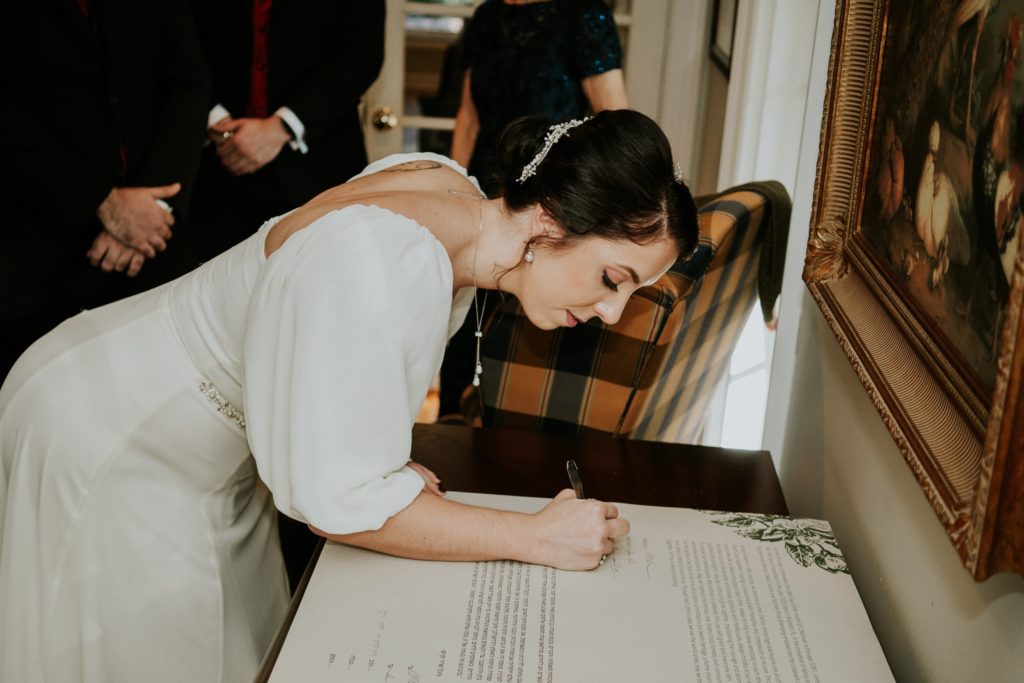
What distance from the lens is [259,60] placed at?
2.72 metres

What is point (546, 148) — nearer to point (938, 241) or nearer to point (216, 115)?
point (938, 241)

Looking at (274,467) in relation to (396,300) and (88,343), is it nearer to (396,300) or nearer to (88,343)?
(396,300)

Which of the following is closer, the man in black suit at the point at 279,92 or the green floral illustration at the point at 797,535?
the green floral illustration at the point at 797,535

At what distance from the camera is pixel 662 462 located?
4.90 ft

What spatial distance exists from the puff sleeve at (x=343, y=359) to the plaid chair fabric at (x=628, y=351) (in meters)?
0.57

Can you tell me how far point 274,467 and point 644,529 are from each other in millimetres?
452

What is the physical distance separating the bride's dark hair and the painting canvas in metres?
0.26

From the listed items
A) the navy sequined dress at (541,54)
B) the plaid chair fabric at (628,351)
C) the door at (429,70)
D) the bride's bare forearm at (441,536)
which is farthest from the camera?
the door at (429,70)

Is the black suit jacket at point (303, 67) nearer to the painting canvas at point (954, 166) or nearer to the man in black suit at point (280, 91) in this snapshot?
the man in black suit at point (280, 91)

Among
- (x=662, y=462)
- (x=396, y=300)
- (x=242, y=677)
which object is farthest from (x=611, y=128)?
(x=242, y=677)

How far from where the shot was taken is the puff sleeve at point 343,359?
1.07 metres

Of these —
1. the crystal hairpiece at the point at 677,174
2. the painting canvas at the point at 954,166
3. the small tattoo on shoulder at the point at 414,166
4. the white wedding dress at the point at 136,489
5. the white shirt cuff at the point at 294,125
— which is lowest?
the white wedding dress at the point at 136,489

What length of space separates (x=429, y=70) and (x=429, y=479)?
2563 mm

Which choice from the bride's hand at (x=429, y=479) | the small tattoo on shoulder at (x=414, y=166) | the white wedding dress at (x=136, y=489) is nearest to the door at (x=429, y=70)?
the small tattoo on shoulder at (x=414, y=166)
